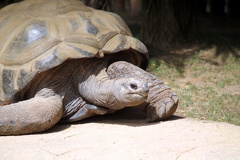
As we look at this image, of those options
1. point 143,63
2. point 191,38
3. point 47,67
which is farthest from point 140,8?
point 47,67

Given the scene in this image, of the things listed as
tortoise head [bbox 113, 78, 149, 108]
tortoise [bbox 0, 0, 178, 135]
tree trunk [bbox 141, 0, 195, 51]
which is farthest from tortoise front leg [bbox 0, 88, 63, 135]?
tree trunk [bbox 141, 0, 195, 51]

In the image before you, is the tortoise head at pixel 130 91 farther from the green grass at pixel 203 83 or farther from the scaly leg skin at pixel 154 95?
the green grass at pixel 203 83

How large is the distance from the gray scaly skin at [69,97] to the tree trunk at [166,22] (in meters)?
3.78

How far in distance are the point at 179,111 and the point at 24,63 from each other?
1.72 m

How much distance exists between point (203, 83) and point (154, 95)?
6.39 feet

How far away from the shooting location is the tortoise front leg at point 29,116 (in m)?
3.99

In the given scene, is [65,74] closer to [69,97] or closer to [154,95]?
[69,97]

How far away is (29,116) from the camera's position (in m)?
4.05

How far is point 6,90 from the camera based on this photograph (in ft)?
14.3

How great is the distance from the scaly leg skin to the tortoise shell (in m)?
0.20

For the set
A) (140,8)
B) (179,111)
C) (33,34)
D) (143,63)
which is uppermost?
(33,34)

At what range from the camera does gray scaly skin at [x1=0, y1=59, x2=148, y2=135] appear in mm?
3992

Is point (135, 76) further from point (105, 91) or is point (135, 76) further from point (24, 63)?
point (24, 63)

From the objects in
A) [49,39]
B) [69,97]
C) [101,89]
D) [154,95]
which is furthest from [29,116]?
[154,95]
